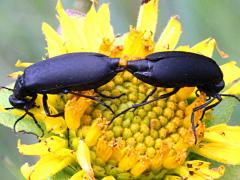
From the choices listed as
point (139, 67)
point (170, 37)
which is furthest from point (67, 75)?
point (170, 37)

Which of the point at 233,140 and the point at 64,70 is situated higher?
the point at 64,70

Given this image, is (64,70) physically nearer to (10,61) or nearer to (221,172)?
(221,172)

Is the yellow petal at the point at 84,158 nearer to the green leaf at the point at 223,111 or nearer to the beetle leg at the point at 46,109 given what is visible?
the beetle leg at the point at 46,109

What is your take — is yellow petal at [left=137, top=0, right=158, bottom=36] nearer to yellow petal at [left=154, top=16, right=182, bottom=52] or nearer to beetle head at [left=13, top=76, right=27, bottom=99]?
yellow petal at [left=154, top=16, right=182, bottom=52]

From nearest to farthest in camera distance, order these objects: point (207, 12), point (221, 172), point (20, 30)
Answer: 1. point (221, 172)
2. point (207, 12)
3. point (20, 30)

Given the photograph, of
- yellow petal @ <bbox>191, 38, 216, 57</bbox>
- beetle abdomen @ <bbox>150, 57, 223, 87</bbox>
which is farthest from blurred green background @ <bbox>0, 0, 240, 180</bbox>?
beetle abdomen @ <bbox>150, 57, 223, 87</bbox>

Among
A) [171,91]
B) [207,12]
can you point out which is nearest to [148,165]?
[171,91]

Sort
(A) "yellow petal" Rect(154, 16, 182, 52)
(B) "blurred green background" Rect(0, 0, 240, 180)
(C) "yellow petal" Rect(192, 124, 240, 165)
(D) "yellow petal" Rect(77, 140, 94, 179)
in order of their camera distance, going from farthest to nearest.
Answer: (B) "blurred green background" Rect(0, 0, 240, 180)
(A) "yellow petal" Rect(154, 16, 182, 52)
(C) "yellow petal" Rect(192, 124, 240, 165)
(D) "yellow petal" Rect(77, 140, 94, 179)
